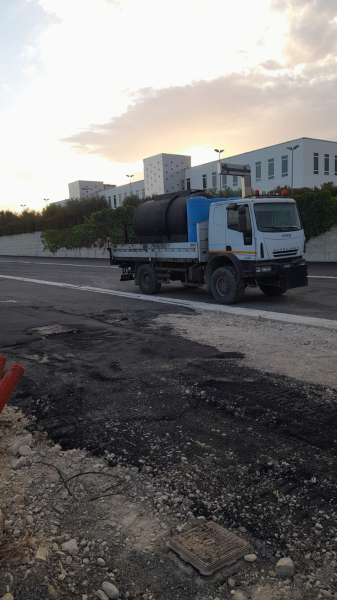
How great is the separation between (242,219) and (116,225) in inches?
1068

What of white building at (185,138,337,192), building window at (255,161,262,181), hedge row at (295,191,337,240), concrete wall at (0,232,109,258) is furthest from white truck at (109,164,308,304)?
building window at (255,161,262,181)

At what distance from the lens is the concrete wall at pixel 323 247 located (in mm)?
23656

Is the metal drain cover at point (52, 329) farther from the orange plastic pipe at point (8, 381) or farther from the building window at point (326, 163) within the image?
the building window at point (326, 163)

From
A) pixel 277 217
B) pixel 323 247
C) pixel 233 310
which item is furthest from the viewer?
pixel 323 247

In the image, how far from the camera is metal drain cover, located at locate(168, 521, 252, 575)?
8.83 feet

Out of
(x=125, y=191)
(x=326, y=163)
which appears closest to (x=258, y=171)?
(x=326, y=163)

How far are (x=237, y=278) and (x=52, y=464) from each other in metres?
8.89

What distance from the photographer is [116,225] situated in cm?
3753

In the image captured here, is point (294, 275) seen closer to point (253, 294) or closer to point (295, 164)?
point (253, 294)

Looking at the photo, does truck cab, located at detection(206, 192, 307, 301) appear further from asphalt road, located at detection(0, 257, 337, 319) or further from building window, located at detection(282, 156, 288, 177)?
building window, located at detection(282, 156, 288, 177)

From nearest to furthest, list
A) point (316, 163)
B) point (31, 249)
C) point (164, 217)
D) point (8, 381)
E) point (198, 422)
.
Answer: point (8, 381) → point (198, 422) → point (164, 217) → point (316, 163) → point (31, 249)

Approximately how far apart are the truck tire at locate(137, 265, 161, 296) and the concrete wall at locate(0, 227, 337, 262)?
12669mm

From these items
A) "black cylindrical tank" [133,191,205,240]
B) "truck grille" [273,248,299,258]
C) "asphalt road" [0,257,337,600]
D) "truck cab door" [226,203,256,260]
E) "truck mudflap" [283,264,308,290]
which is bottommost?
"asphalt road" [0,257,337,600]

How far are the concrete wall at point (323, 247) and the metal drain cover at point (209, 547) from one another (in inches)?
893
